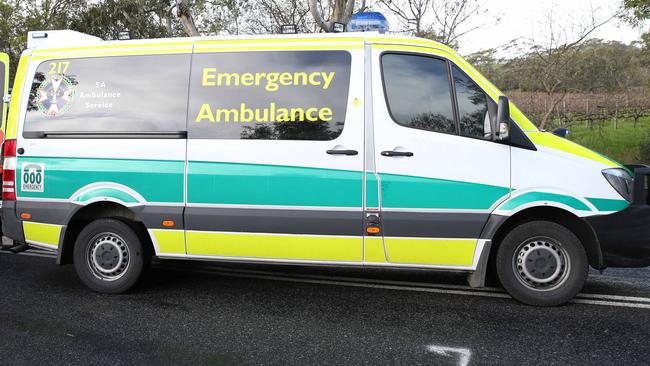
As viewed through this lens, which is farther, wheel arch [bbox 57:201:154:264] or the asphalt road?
wheel arch [bbox 57:201:154:264]

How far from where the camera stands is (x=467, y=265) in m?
4.34

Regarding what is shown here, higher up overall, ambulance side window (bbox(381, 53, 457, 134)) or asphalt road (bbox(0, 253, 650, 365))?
ambulance side window (bbox(381, 53, 457, 134))

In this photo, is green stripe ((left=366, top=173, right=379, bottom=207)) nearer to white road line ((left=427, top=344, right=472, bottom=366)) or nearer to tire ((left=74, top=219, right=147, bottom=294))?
white road line ((left=427, top=344, right=472, bottom=366))

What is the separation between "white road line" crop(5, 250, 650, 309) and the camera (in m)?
4.52

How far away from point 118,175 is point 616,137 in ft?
56.3

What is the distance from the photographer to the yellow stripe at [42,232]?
4.89m

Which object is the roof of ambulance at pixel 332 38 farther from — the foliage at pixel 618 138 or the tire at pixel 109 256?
the foliage at pixel 618 138

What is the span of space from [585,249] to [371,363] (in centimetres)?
221

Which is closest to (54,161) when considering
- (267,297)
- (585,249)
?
(267,297)

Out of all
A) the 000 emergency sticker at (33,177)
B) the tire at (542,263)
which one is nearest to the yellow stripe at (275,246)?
the tire at (542,263)

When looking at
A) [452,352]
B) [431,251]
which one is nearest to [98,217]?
[431,251]

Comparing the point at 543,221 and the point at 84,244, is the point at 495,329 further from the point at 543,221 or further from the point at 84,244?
the point at 84,244

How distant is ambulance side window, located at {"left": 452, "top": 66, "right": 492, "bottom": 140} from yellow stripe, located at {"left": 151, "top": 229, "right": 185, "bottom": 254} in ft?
8.65

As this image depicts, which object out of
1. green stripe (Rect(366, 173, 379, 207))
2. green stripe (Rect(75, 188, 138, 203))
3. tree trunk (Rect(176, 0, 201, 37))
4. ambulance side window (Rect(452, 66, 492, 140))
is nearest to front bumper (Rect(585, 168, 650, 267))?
ambulance side window (Rect(452, 66, 492, 140))
